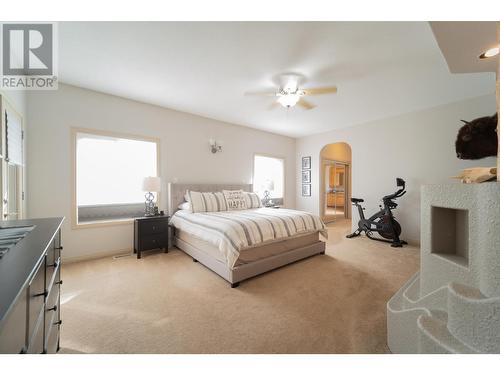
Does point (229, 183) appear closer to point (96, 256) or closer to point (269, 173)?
point (269, 173)

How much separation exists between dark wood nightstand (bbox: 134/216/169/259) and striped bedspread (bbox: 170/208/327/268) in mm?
393

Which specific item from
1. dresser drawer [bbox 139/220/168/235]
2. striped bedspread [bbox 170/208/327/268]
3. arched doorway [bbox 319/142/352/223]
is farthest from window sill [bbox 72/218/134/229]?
arched doorway [bbox 319/142/352/223]

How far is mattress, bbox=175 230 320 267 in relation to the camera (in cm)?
244

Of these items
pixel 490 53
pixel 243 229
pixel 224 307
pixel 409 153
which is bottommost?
pixel 224 307

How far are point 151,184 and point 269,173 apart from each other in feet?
11.7

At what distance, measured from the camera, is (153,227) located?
3328mm

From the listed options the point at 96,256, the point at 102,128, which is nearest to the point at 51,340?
the point at 96,256

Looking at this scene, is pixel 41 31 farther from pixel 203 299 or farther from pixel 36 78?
pixel 203 299

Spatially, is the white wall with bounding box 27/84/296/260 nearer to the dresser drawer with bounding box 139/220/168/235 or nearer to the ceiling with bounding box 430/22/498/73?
the dresser drawer with bounding box 139/220/168/235

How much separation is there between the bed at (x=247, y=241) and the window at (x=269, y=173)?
93.0 inches

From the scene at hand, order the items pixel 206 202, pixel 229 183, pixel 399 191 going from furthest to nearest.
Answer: pixel 229 183, pixel 399 191, pixel 206 202

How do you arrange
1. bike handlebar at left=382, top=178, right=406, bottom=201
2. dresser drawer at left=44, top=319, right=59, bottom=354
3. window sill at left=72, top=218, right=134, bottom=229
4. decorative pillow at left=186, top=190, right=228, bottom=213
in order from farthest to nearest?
1. bike handlebar at left=382, top=178, right=406, bottom=201
2. decorative pillow at left=186, top=190, right=228, bottom=213
3. window sill at left=72, top=218, right=134, bottom=229
4. dresser drawer at left=44, top=319, right=59, bottom=354
